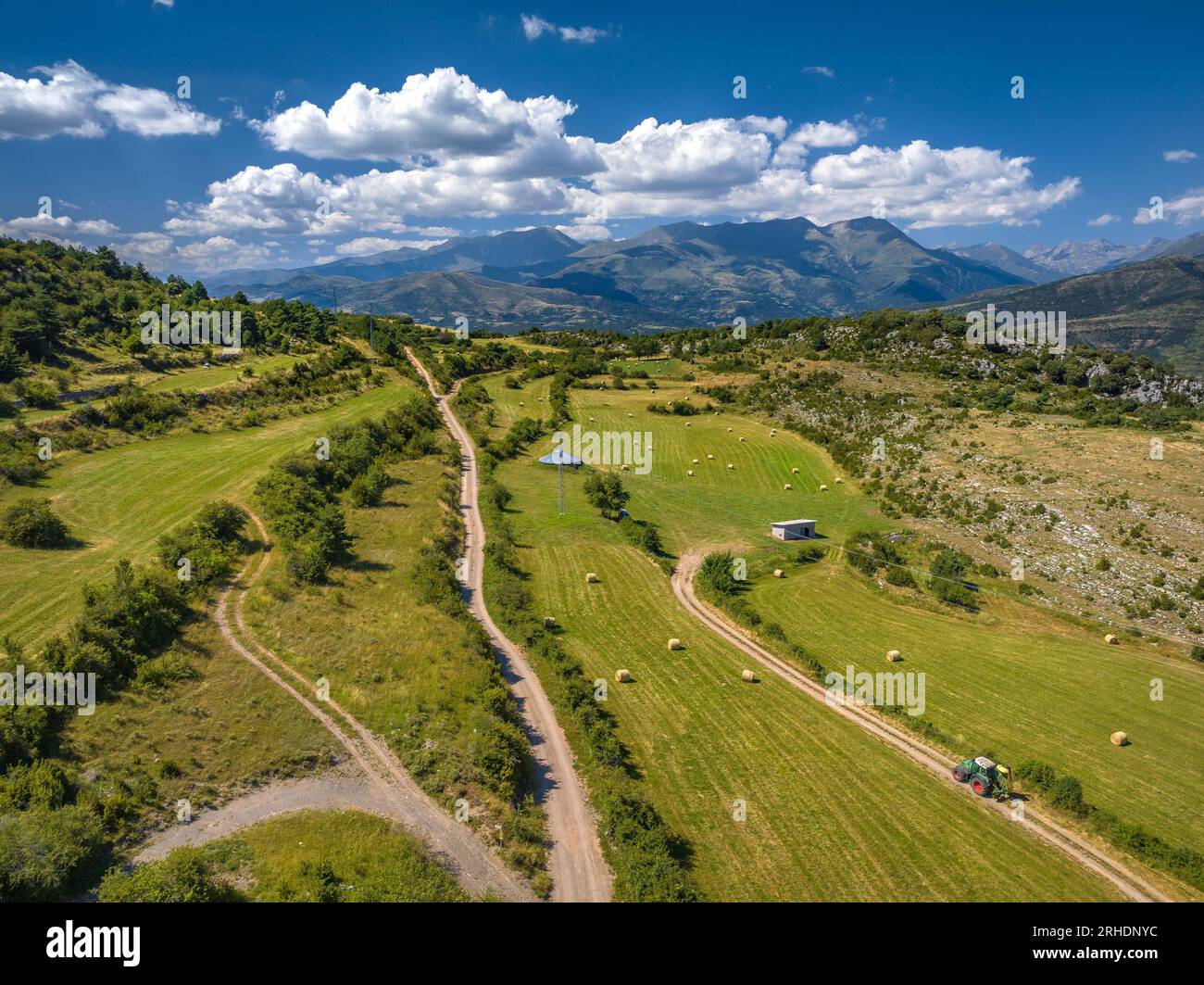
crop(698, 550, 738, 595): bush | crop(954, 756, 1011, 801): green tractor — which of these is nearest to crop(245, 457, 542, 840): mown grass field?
crop(698, 550, 738, 595): bush

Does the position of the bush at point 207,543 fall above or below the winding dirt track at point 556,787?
above

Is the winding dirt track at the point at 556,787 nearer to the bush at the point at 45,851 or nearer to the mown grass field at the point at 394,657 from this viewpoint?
the mown grass field at the point at 394,657

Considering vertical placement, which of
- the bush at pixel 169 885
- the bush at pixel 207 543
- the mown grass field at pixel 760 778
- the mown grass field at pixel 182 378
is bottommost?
the mown grass field at pixel 760 778

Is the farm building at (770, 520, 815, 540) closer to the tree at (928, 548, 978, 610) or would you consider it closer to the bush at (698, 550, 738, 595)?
the bush at (698, 550, 738, 595)

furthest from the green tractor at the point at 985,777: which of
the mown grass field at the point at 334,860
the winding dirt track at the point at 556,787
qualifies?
the mown grass field at the point at 334,860

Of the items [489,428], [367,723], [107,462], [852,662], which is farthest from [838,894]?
[489,428]

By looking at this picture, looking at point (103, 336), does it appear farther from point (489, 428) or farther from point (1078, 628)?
point (1078, 628)
